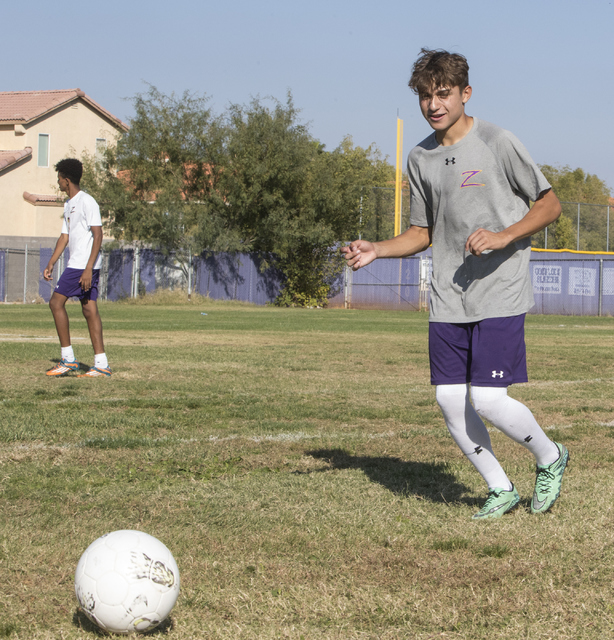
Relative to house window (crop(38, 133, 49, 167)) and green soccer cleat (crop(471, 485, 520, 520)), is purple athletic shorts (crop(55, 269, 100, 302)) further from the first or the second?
house window (crop(38, 133, 49, 167))

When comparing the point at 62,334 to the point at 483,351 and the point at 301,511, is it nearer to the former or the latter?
the point at 301,511

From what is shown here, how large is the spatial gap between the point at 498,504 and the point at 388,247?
1321 mm

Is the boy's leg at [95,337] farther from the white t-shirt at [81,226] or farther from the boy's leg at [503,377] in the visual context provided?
the boy's leg at [503,377]

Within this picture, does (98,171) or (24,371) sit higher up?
(98,171)

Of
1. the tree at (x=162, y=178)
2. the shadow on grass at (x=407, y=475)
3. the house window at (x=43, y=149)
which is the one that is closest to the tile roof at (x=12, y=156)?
the house window at (x=43, y=149)

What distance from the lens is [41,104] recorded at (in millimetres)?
40844

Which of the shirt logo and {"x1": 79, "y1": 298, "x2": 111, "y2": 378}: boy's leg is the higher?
the shirt logo

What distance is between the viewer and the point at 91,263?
8352 mm

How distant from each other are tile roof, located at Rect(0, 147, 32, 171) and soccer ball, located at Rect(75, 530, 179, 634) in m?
38.5

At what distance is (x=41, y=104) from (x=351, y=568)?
42.0 metres

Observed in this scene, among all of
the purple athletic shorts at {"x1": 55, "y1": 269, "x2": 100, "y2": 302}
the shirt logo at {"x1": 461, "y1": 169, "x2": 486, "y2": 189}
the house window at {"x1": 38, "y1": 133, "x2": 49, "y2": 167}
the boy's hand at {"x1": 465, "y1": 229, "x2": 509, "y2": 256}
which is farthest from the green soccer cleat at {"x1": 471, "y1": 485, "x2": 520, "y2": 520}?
the house window at {"x1": 38, "y1": 133, "x2": 49, "y2": 167}

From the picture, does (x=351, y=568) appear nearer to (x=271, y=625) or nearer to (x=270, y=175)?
(x=271, y=625)

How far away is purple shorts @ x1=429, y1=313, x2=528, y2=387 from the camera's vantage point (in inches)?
138

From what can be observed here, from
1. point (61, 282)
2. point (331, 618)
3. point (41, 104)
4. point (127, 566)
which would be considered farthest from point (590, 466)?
point (41, 104)
